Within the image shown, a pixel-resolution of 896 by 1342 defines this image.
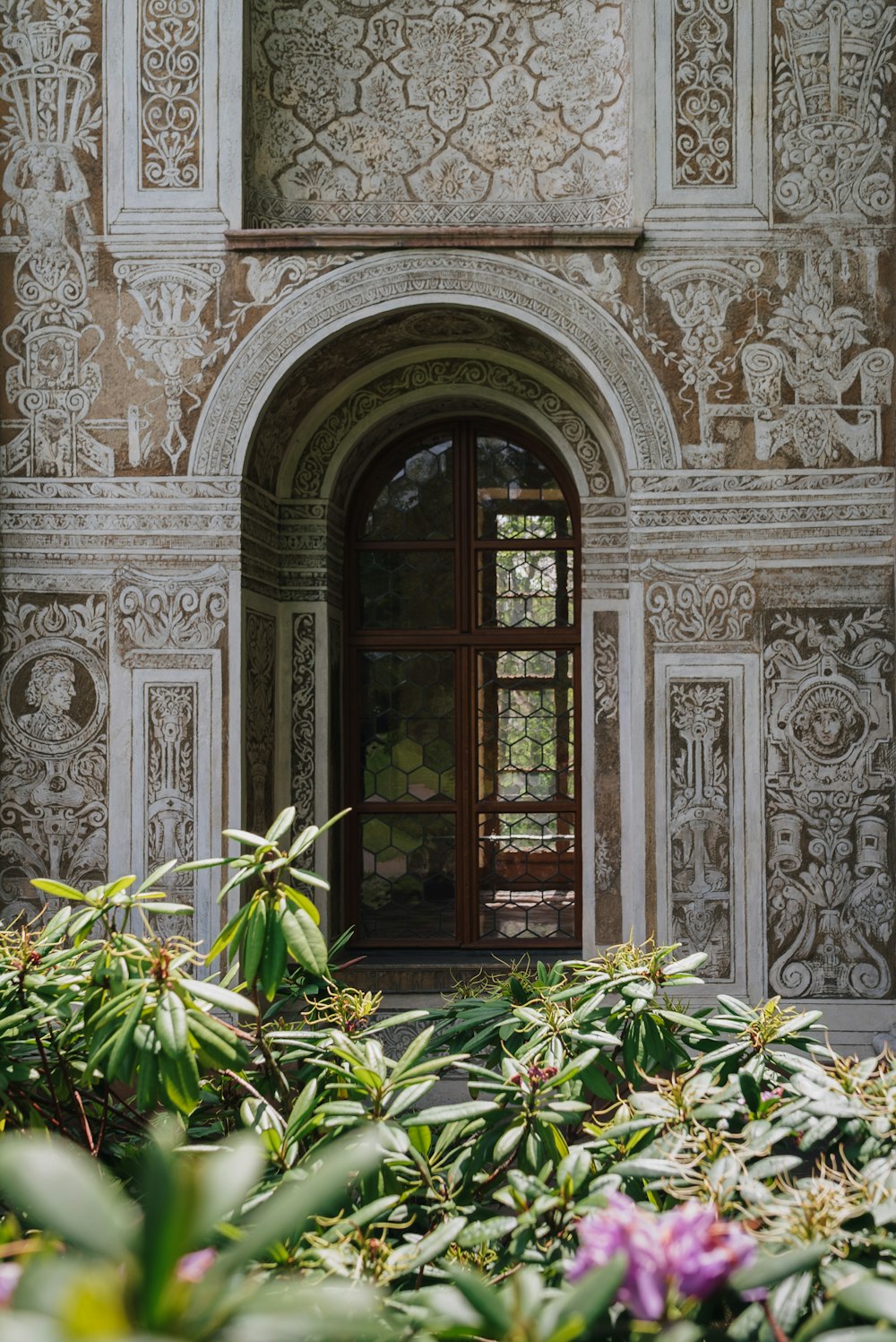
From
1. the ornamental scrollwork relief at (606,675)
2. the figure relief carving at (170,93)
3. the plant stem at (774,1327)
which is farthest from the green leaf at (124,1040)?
the figure relief carving at (170,93)

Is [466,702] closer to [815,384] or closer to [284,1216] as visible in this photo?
[815,384]

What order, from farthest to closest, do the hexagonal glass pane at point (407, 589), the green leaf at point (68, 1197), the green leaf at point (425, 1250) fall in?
the hexagonal glass pane at point (407, 589) → the green leaf at point (425, 1250) → the green leaf at point (68, 1197)

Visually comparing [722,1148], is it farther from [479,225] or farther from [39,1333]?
[479,225]

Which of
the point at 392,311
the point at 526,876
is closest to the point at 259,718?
the point at 526,876

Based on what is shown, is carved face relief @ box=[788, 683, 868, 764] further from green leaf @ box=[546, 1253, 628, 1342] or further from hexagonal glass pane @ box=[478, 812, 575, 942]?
green leaf @ box=[546, 1253, 628, 1342]

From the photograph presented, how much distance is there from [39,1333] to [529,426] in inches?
219

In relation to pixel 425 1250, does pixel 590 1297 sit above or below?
above

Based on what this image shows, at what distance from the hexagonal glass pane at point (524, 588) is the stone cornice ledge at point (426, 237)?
1622 mm

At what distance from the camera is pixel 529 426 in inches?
237

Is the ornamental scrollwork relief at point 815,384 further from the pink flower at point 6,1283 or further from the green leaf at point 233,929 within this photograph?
the pink flower at point 6,1283

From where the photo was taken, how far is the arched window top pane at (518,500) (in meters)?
6.11

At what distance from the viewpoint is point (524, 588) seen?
611 centimetres

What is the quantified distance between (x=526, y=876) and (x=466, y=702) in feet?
3.24

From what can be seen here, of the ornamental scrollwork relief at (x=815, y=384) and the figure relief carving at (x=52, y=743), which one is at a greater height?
the ornamental scrollwork relief at (x=815, y=384)
